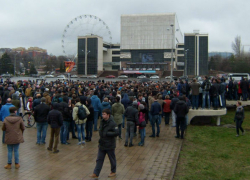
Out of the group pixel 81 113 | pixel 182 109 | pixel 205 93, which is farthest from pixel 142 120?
pixel 205 93

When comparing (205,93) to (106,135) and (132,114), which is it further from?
(106,135)

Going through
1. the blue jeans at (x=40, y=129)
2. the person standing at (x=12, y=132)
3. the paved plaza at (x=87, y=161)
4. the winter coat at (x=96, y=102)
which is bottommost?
the paved plaza at (x=87, y=161)

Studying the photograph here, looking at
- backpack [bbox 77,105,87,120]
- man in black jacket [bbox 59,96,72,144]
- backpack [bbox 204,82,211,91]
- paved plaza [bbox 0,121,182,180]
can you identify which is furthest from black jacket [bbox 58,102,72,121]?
backpack [bbox 204,82,211,91]

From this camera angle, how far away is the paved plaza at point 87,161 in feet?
23.1

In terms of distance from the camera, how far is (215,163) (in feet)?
27.5

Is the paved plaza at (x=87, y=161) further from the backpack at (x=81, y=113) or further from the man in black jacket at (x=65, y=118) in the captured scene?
the backpack at (x=81, y=113)

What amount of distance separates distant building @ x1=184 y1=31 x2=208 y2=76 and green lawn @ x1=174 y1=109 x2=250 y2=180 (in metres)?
85.4

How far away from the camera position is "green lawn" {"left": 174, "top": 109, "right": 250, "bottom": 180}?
24.3ft

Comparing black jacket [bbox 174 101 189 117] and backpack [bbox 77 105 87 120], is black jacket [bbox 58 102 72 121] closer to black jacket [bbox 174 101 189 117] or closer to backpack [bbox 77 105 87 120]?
backpack [bbox 77 105 87 120]

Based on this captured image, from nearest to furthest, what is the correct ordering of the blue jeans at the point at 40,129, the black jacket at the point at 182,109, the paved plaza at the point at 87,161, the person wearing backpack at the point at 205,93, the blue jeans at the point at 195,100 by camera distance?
the paved plaza at the point at 87,161 → the blue jeans at the point at 40,129 → the black jacket at the point at 182,109 → the person wearing backpack at the point at 205,93 → the blue jeans at the point at 195,100

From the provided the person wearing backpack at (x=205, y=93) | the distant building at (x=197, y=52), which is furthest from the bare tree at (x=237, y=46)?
the person wearing backpack at (x=205, y=93)

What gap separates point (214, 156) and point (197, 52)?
91.1m

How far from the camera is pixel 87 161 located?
8242mm

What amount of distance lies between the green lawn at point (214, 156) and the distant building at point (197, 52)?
85.4 meters
